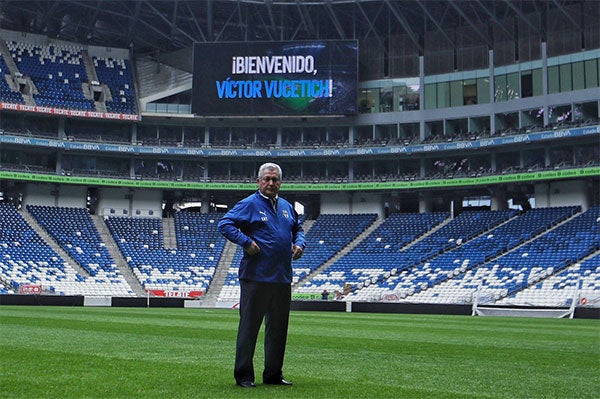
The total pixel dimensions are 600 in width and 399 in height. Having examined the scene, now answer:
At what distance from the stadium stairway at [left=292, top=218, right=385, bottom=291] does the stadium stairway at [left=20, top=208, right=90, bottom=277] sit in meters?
16.2

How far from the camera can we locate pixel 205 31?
74375mm

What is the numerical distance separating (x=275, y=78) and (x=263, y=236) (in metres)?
62.0

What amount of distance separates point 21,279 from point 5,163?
17.3m

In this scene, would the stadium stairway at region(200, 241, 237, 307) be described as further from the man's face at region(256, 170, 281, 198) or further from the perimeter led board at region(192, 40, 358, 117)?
the man's face at region(256, 170, 281, 198)

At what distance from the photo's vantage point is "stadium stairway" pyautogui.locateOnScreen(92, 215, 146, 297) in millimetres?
60662

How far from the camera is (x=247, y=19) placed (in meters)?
71.5

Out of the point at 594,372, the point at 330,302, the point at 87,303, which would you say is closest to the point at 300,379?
the point at 594,372

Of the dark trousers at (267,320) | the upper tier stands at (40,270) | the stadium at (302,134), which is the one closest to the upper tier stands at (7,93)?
the stadium at (302,134)

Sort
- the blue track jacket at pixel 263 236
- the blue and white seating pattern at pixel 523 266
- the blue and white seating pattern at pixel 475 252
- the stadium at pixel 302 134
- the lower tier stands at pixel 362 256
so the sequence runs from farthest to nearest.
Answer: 1. the stadium at pixel 302 134
2. the blue and white seating pattern at pixel 475 252
3. the lower tier stands at pixel 362 256
4. the blue and white seating pattern at pixel 523 266
5. the blue track jacket at pixel 263 236

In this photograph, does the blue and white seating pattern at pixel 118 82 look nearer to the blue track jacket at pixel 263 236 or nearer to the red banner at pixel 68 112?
the red banner at pixel 68 112

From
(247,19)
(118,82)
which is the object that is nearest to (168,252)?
(118,82)

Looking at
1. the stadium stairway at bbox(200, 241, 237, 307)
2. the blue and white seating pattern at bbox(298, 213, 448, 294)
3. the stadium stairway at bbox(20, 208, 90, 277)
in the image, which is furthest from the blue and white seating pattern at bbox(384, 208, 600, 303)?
the stadium stairway at bbox(20, 208, 90, 277)

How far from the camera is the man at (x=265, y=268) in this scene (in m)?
9.16

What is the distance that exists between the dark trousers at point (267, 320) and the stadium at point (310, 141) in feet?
142
